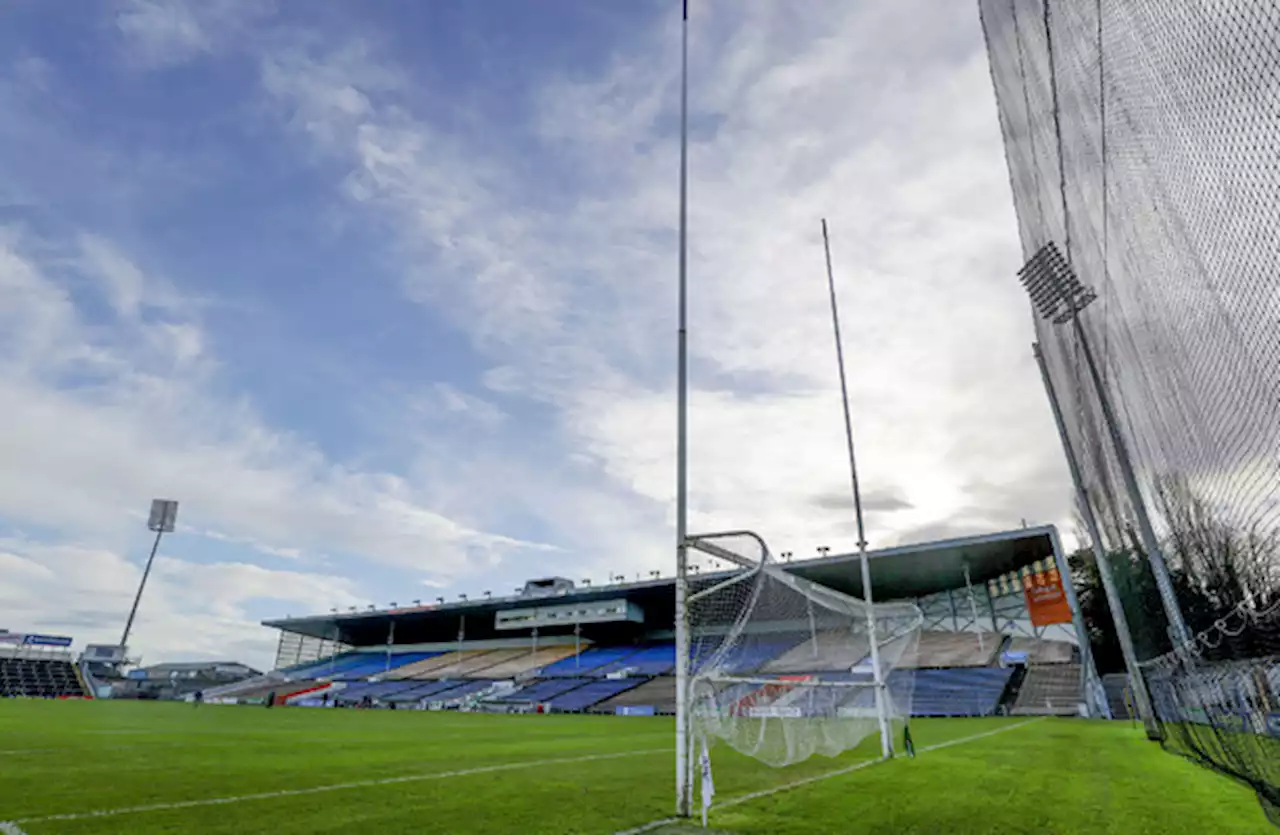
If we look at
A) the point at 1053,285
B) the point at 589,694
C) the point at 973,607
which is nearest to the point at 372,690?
the point at 589,694

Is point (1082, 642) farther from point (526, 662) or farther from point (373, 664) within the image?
point (373, 664)

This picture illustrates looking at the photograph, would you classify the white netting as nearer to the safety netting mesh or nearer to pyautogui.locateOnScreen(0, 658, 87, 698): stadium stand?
the safety netting mesh

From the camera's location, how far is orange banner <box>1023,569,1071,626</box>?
131 ft

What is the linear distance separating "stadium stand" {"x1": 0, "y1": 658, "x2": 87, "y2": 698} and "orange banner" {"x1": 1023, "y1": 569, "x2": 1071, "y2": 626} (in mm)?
88181

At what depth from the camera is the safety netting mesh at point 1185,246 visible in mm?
4602

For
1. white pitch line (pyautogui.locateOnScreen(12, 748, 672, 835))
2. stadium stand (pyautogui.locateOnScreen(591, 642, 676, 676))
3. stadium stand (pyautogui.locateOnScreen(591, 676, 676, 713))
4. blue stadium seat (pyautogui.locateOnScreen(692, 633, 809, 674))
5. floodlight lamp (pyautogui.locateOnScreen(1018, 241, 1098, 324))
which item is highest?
floodlight lamp (pyautogui.locateOnScreen(1018, 241, 1098, 324))

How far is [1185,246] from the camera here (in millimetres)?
5844

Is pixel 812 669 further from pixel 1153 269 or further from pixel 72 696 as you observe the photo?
pixel 72 696

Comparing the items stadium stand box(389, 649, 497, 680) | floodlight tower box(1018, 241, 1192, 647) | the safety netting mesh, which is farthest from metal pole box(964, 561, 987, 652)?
stadium stand box(389, 649, 497, 680)

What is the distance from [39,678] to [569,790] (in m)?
89.0

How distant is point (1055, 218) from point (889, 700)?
11284 millimetres

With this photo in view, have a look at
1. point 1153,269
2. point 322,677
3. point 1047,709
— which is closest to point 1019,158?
point 1153,269

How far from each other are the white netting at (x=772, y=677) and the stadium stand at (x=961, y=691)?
1949 centimetres

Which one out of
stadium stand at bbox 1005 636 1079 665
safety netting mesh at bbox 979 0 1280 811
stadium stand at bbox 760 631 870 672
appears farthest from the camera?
stadium stand at bbox 1005 636 1079 665
